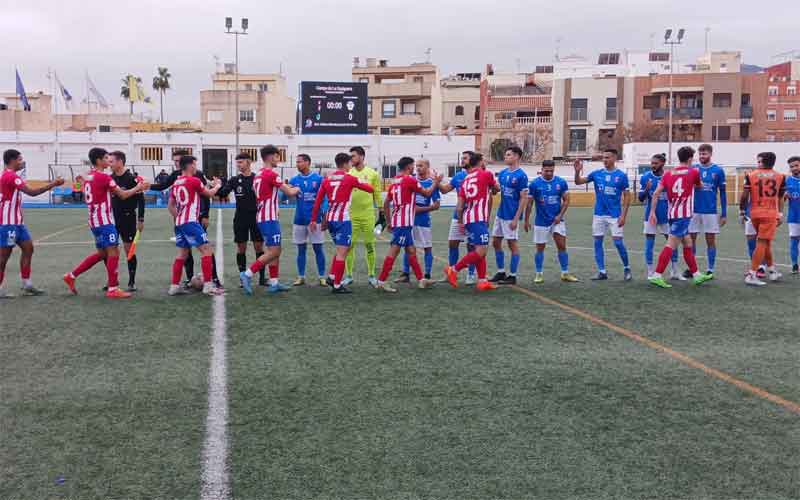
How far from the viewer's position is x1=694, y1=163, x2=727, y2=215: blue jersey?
11969mm

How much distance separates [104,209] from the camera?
9.98 meters

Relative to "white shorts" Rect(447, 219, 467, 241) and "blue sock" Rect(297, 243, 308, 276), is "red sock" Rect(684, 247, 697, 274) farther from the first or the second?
"blue sock" Rect(297, 243, 308, 276)

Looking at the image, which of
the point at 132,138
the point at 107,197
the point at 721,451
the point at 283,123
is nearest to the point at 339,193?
the point at 107,197

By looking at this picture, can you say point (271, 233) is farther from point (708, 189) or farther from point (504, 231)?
point (708, 189)

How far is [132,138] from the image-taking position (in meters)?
56.3

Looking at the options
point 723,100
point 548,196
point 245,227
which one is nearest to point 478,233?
point 548,196

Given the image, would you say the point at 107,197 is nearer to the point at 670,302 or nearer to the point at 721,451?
the point at 670,302

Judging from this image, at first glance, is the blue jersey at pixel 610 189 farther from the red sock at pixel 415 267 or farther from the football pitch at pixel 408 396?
the red sock at pixel 415 267

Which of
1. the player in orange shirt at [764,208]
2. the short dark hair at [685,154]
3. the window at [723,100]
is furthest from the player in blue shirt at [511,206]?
the window at [723,100]

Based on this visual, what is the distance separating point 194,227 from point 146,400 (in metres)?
4.62

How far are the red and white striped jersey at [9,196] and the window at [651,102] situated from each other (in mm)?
62983

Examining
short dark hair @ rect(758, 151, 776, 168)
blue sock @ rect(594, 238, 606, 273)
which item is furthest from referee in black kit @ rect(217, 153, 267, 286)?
short dark hair @ rect(758, 151, 776, 168)

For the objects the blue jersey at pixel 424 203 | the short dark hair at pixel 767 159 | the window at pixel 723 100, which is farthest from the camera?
the window at pixel 723 100

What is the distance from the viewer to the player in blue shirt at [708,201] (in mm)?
11945
